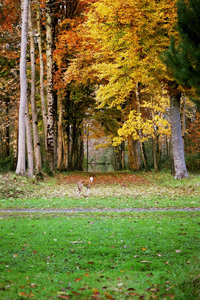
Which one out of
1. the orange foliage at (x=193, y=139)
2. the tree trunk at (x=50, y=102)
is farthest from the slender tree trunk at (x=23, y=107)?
the orange foliage at (x=193, y=139)

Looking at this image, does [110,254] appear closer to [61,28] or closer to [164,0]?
[164,0]

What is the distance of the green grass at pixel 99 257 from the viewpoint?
4453 millimetres

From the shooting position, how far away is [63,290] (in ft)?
14.7

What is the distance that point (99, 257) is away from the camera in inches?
236

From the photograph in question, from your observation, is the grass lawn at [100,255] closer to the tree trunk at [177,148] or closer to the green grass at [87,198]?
the green grass at [87,198]

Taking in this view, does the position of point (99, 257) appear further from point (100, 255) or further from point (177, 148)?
point (177, 148)

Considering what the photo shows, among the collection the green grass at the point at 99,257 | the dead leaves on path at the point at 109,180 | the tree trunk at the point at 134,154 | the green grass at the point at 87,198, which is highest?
the tree trunk at the point at 134,154

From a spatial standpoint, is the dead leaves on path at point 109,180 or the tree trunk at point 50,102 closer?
the dead leaves on path at point 109,180

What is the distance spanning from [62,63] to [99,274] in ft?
70.7

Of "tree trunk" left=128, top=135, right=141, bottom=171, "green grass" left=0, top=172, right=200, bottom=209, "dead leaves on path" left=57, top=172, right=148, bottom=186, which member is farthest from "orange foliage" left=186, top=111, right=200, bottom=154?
"green grass" left=0, top=172, right=200, bottom=209

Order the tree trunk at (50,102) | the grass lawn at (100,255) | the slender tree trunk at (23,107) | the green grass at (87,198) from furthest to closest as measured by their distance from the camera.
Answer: the tree trunk at (50,102) → the slender tree trunk at (23,107) → the green grass at (87,198) → the grass lawn at (100,255)

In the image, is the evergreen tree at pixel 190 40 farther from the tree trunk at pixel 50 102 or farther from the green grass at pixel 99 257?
the tree trunk at pixel 50 102

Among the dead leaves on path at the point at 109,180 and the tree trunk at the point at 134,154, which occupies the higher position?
the tree trunk at the point at 134,154

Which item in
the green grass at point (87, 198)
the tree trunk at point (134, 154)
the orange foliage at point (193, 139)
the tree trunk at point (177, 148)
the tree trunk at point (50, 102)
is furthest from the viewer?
the orange foliage at point (193, 139)
